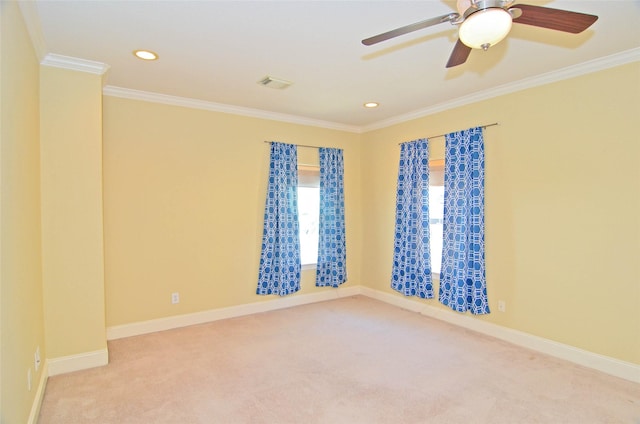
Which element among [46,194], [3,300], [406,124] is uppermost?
[406,124]

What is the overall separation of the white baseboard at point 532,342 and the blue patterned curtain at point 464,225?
172 millimetres

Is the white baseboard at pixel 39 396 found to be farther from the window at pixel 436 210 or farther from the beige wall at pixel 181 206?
the window at pixel 436 210

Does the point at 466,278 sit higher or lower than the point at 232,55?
lower

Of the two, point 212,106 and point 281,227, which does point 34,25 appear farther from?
point 281,227

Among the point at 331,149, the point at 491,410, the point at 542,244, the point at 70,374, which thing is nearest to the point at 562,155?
the point at 542,244

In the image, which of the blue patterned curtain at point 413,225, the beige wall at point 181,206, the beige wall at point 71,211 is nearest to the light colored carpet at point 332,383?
the beige wall at point 71,211

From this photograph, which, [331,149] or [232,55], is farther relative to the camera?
[331,149]

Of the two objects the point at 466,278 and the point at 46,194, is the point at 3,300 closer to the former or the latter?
the point at 46,194

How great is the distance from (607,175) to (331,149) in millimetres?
3173

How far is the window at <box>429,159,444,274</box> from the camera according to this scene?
446 centimetres

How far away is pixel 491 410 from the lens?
247cm

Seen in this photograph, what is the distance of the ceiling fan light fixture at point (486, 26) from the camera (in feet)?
5.10

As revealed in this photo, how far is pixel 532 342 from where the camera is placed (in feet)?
11.4

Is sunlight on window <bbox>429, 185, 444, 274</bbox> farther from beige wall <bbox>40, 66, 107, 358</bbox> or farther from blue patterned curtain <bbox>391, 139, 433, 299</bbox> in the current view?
beige wall <bbox>40, 66, 107, 358</bbox>
